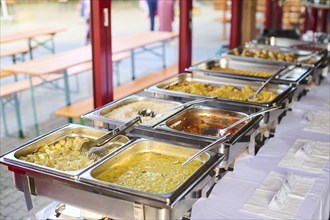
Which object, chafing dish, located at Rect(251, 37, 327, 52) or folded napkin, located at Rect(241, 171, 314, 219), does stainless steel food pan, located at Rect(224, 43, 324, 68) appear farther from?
folded napkin, located at Rect(241, 171, 314, 219)

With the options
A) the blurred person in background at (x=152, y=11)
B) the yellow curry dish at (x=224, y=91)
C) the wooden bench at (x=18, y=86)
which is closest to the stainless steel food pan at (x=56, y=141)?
the yellow curry dish at (x=224, y=91)

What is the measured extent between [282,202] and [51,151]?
737mm

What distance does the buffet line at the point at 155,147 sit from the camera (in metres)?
1.18

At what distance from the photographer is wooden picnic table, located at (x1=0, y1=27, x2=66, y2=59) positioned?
96.5 inches

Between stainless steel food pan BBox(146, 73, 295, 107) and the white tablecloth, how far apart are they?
0.18 metres

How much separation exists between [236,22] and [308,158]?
218 centimetres

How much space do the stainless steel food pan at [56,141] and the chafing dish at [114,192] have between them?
0.5 inches

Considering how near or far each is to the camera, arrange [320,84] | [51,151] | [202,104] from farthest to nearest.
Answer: [320,84] < [202,104] < [51,151]

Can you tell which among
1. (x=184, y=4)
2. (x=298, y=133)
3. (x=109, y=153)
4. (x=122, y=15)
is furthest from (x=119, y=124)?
(x=122, y=15)

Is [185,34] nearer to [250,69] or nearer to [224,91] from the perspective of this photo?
[250,69]

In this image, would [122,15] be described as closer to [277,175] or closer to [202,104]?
[202,104]

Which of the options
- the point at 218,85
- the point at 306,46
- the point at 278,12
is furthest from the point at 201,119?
the point at 278,12

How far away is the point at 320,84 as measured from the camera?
2.95 m

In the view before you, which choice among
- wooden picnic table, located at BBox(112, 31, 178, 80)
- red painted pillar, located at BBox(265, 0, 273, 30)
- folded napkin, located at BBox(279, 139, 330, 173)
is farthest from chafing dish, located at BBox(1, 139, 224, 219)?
red painted pillar, located at BBox(265, 0, 273, 30)
